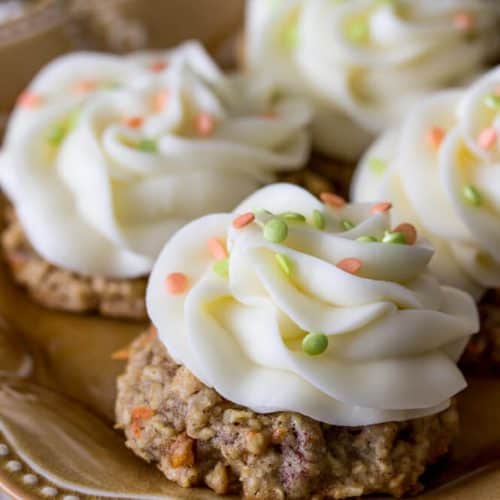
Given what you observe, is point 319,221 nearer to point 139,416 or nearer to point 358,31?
point 139,416

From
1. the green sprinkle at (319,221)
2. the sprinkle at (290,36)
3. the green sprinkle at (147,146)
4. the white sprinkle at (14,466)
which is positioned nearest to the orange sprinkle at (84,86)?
the green sprinkle at (147,146)

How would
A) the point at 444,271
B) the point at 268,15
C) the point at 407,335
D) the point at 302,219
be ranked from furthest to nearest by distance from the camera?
the point at 268,15
the point at 444,271
the point at 302,219
the point at 407,335

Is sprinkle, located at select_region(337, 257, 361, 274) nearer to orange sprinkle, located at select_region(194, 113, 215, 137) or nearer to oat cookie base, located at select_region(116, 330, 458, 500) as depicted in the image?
oat cookie base, located at select_region(116, 330, 458, 500)

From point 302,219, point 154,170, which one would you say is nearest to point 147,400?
point 302,219

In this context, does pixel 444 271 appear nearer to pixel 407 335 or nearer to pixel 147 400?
pixel 407 335

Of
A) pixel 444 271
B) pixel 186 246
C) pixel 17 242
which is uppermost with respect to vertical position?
pixel 186 246

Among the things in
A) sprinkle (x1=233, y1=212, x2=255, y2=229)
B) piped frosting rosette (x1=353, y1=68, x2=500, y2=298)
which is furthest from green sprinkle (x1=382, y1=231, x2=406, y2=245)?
piped frosting rosette (x1=353, y1=68, x2=500, y2=298)
